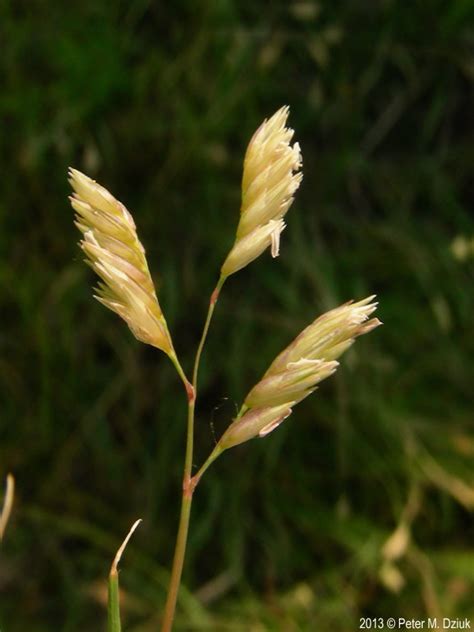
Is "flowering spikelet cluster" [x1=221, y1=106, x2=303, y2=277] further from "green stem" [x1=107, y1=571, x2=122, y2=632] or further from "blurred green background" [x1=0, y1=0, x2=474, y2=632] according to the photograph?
"blurred green background" [x1=0, y1=0, x2=474, y2=632]

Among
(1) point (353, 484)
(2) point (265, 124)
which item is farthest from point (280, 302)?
(2) point (265, 124)

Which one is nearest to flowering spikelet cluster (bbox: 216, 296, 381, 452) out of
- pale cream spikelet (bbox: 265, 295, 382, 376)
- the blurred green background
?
pale cream spikelet (bbox: 265, 295, 382, 376)

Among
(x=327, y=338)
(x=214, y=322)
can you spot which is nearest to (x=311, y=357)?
(x=327, y=338)

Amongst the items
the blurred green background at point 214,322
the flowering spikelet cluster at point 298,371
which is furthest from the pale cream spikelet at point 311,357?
the blurred green background at point 214,322

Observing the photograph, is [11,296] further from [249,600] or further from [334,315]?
[334,315]

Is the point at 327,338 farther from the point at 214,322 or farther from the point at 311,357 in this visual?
the point at 214,322
